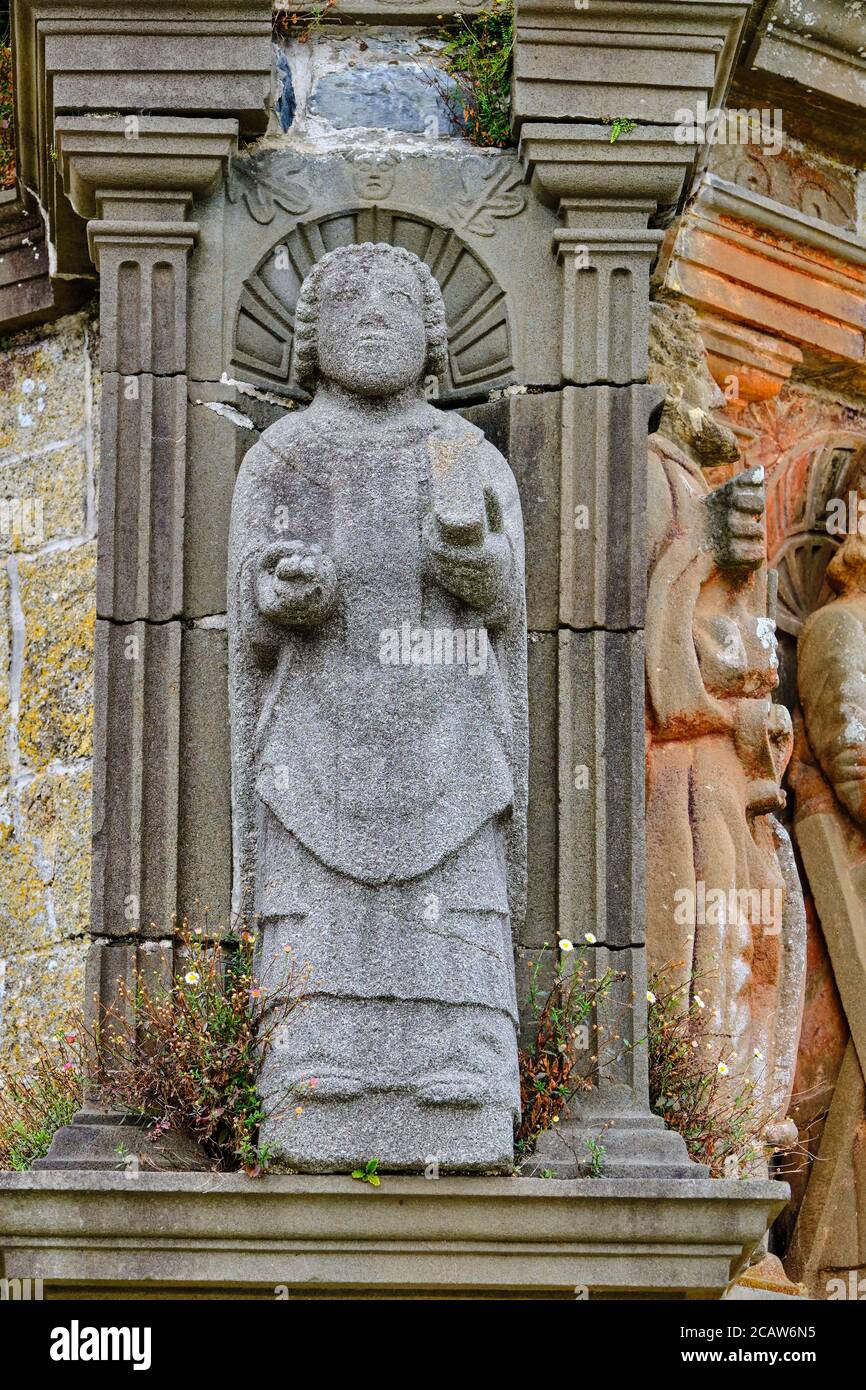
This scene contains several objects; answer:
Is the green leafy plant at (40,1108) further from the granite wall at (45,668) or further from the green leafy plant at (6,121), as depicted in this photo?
the green leafy plant at (6,121)

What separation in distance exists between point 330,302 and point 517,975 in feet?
5.48

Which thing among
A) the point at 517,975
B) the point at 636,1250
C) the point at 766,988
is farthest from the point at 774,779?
the point at 636,1250

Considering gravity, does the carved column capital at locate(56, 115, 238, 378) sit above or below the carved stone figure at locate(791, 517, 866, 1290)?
above

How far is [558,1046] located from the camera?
6.97 m

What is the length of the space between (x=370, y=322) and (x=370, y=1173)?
79.8 inches

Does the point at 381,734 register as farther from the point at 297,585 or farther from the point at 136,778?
the point at 136,778

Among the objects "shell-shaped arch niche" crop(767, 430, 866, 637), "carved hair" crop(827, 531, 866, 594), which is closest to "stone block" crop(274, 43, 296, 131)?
"shell-shaped arch niche" crop(767, 430, 866, 637)

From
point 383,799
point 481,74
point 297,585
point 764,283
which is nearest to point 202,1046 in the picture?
point 383,799

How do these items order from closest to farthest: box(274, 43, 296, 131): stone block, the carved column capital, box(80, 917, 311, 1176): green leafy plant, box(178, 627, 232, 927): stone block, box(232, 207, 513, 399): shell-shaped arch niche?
box(80, 917, 311, 1176): green leafy plant → box(178, 627, 232, 927): stone block → the carved column capital → box(232, 207, 513, 399): shell-shaped arch niche → box(274, 43, 296, 131): stone block

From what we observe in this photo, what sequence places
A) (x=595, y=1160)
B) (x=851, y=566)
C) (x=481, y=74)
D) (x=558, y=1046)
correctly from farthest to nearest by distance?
(x=851, y=566), (x=481, y=74), (x=558, y=1046), (x=595, y=1160)

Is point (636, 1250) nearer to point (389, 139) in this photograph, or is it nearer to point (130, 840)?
point (130, 840)

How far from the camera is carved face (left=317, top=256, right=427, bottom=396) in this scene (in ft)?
23.6

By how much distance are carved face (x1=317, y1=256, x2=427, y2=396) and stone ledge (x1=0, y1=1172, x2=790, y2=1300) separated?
1.92 meters

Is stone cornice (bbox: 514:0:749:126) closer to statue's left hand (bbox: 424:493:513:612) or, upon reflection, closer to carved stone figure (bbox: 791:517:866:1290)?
statue's left hand (bbox: 424:493:513:612)
